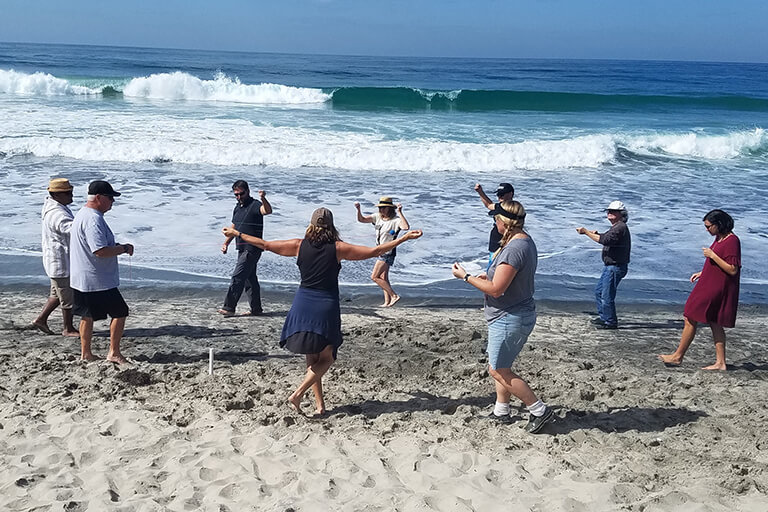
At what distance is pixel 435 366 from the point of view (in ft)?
22.9

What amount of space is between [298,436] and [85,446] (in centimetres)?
143

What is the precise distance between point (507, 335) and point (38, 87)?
35311 mm

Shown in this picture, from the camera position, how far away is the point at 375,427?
5555mm

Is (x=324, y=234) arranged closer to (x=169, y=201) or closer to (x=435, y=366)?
(x=435, y=366)

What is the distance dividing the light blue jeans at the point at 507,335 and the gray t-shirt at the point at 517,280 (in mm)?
40

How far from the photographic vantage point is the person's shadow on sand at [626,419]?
561cm

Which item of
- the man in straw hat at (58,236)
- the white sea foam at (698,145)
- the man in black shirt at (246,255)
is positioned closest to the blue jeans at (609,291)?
the man in black shirt at (246,255)

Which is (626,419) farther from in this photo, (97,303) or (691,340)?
(97,303)

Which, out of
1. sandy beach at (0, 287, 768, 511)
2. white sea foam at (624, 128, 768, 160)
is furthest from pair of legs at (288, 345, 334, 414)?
white sea foam at (624, 128, 768, 160)

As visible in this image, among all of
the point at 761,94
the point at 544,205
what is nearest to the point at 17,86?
the point at 544,205

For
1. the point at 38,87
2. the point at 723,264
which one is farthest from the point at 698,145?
the point at 38,87

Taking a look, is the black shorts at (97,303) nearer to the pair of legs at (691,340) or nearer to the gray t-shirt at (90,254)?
the gray t-shirt at (90,254)

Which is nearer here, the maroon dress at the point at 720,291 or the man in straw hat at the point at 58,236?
the maroon dress at the point at 720,291

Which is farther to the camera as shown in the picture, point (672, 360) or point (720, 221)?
point (672, 360)
